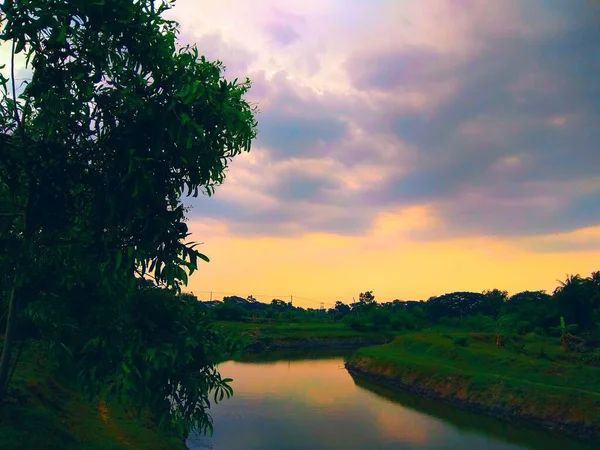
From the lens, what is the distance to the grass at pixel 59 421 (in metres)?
16.4

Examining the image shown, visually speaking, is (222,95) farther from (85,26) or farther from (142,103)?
(85,26)

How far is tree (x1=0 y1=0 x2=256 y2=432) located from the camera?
9.26 m

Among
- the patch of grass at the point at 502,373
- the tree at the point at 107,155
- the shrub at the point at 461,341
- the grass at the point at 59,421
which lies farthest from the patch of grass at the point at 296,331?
the tree at the point at 107,155

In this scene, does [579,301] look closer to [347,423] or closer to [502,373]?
[502,373]

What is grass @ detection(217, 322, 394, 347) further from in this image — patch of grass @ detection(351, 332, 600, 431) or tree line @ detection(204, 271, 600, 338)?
patch of grass @ detection(351, 332, 600, 431)

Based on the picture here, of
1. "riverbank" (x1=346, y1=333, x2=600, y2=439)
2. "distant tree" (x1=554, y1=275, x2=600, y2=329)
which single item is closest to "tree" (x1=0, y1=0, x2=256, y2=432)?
"riverbank" (x1=346, y1=333, x2=600, y2=439)

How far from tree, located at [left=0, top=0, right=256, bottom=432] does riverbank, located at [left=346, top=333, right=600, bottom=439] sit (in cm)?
3488

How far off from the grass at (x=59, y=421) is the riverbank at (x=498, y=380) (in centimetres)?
2718

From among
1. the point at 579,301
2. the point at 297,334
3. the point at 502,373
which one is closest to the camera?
the point at 502,373

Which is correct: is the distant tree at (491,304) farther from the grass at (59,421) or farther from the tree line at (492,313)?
the grass at (59,421)

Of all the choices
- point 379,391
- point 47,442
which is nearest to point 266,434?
point 47,442

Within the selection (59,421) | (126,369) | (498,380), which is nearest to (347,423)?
(498,380)

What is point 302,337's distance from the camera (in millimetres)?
99812

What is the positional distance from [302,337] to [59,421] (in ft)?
268
